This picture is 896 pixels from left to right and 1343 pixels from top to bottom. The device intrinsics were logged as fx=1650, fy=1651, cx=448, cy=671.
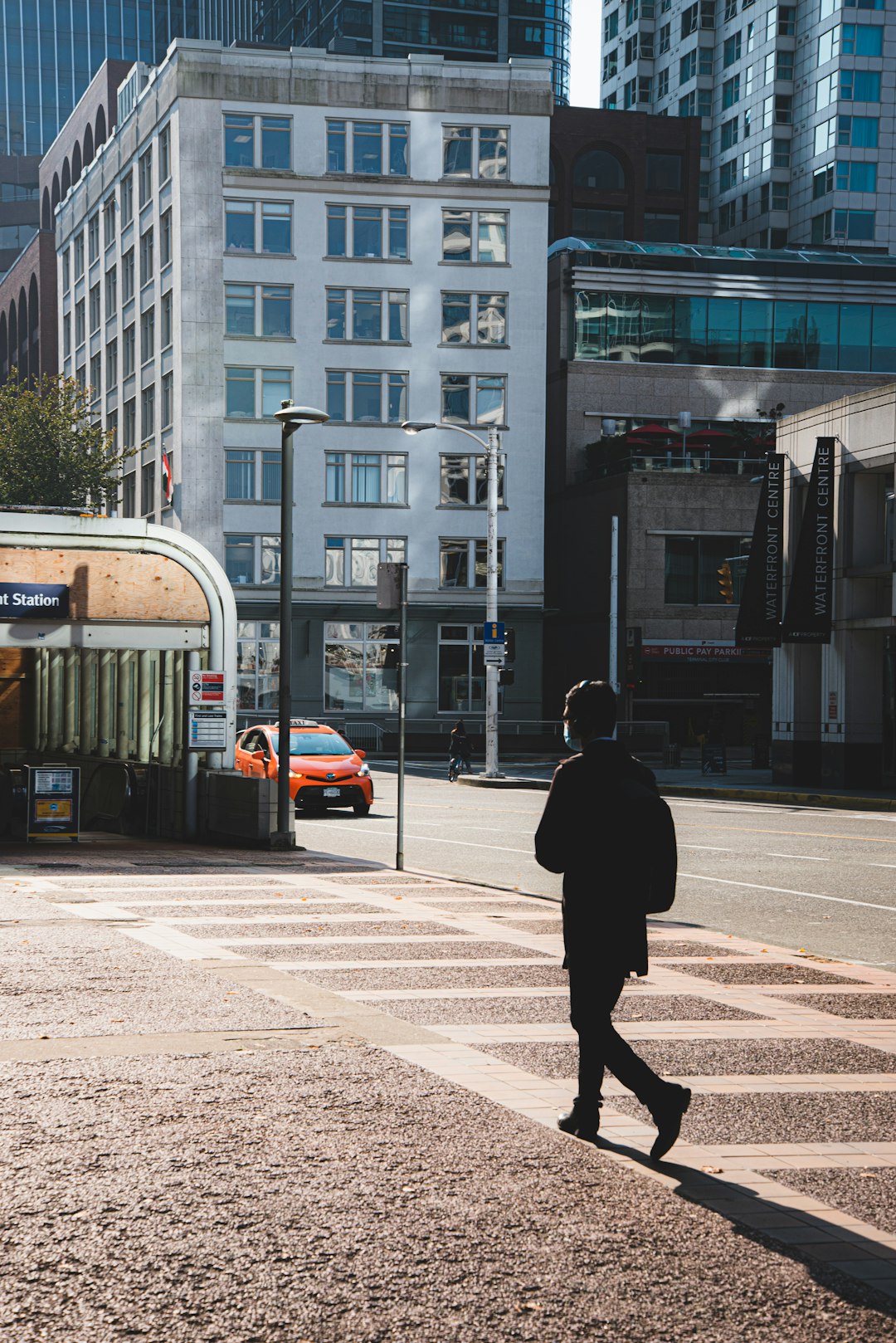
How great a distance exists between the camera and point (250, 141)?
58969mm

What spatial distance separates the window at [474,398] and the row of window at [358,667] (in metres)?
7.56

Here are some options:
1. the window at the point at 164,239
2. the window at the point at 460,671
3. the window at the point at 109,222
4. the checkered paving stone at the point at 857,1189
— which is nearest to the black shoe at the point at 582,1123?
the checkered paving stone at the point at 857,1189

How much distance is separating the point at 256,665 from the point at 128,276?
64.0 feet

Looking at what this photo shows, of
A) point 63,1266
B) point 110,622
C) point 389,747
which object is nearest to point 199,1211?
point 63,1266

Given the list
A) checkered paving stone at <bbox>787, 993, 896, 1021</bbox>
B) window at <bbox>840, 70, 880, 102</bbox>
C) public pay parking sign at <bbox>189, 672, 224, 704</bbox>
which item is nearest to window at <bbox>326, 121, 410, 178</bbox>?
window at <bbox>840, 70, 880, 102</bbox>

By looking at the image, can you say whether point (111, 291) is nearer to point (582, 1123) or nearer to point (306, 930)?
point (306, 930)

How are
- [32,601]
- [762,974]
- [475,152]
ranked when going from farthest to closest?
[475,152], [32,601], [762,974]

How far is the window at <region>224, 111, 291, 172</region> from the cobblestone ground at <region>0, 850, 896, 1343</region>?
5187 cm

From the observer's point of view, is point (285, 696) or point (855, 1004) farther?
point (285, 696)

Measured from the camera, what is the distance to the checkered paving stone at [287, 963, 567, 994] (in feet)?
32.7

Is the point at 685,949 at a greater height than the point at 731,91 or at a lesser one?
lesser

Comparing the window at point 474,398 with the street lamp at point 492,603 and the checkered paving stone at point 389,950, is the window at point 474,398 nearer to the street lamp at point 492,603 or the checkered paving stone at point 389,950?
the street lamp at point 492,603

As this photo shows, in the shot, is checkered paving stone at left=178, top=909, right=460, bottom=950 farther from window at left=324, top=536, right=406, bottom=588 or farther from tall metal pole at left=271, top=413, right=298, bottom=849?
window at left=324, top=536, right=406, bottom=588

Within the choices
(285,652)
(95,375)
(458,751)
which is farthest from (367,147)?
(285,652)
